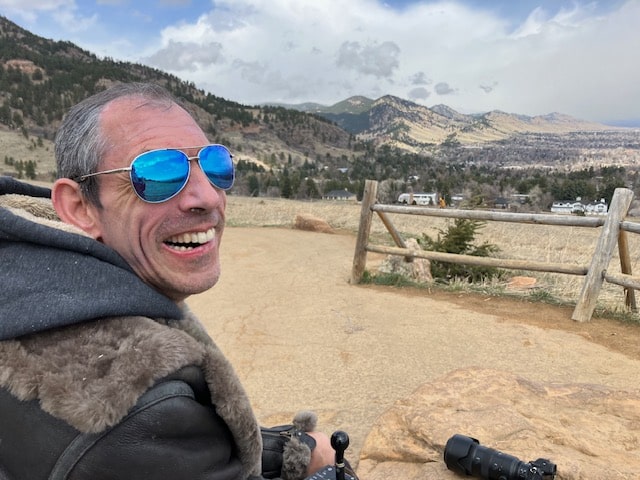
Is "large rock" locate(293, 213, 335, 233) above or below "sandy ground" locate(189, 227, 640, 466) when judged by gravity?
above

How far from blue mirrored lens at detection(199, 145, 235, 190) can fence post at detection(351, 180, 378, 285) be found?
17.0ft

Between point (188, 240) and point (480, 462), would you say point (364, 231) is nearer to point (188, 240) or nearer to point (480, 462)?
point (480, 462)

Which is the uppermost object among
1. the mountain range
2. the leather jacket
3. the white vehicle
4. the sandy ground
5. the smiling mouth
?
the mountain range

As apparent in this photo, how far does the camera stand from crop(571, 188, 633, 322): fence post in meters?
4.75

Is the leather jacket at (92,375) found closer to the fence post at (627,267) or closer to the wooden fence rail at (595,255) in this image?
the wooden fence rail at (595,255)

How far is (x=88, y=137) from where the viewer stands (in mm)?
1163

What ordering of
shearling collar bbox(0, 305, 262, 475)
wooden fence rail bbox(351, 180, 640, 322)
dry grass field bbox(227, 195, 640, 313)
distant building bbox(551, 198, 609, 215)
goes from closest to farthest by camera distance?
1. shearling collar bbox(0, 305, 262, 475)
2. wooden fence rail bbox(351, 180, 640, 322)
3. dry grass field bbox(227, 195, 640, 313)
4. distant building bbox(551, 198, 609, 215)

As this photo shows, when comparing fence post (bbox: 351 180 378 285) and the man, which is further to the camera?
fence post (bbox: 351 180 378 285)

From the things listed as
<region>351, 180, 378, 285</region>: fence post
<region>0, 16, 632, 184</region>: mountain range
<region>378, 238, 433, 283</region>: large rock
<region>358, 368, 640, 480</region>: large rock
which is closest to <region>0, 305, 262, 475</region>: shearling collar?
<region>358, 368, 640, 480</region>: large rock

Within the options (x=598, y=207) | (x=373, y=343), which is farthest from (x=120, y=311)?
(x=598, y=207)

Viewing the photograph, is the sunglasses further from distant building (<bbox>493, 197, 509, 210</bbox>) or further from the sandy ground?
distant building (<bbox>493, 197, 509, 210</bbox>)

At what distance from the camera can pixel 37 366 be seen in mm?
915

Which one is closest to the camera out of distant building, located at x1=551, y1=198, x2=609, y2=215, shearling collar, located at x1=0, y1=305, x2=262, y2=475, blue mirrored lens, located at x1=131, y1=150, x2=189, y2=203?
shearling collar, located at x1=0, y1=305, x2=262, y2=475

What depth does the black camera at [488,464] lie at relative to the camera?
1594 millimetres
